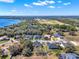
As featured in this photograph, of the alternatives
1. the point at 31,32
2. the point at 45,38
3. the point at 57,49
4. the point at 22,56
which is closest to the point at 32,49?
the point at 22,56

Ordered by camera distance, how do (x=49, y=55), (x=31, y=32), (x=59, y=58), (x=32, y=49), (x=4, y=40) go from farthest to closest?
1. (x=31, y=32)
2. (x=4, y=40)
3. (x=32, y=49)
4. (x=49, y=55)
5. (x=59, y=58)

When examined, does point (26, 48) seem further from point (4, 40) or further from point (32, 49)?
point (4, 40)

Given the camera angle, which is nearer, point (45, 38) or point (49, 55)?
point (49, 55)

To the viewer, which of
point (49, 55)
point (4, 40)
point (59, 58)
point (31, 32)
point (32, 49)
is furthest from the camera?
point (31, 32)

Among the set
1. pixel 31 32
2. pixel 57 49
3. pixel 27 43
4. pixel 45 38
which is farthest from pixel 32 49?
pixel 31 32

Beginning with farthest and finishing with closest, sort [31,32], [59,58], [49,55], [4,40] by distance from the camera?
1. [31,32]
2. [4,40]
3. [49,55]
4. [59,58]

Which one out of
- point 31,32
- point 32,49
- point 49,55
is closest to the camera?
point 49,55

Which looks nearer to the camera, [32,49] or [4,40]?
[32,49]

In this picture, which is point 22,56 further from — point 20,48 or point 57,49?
point 57,49
